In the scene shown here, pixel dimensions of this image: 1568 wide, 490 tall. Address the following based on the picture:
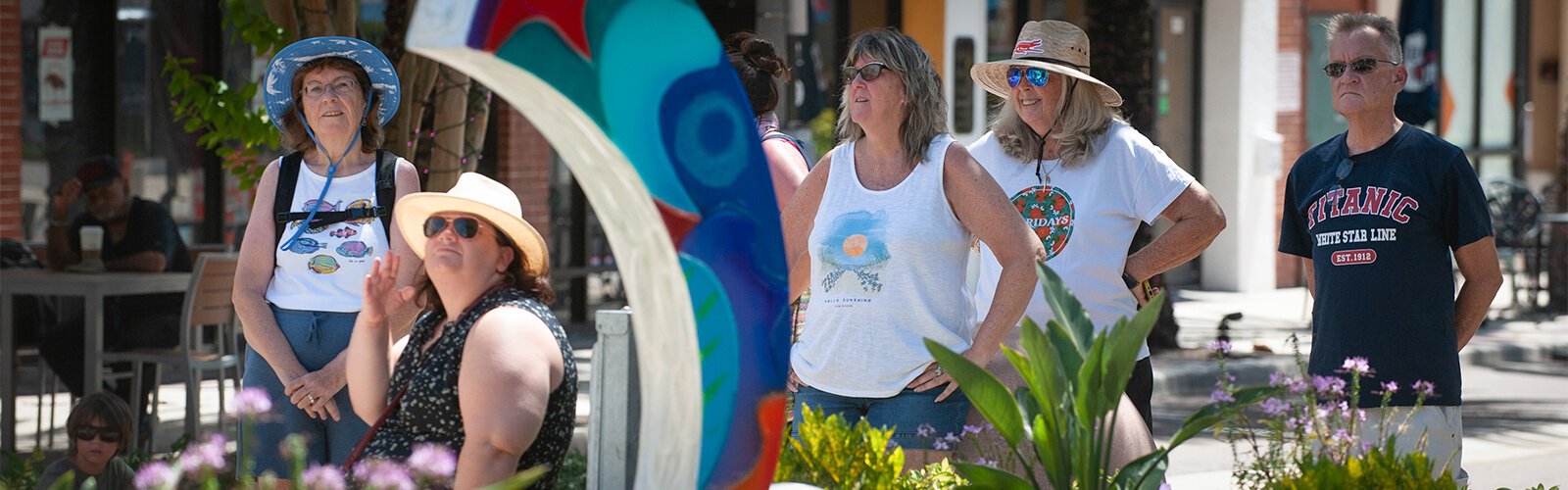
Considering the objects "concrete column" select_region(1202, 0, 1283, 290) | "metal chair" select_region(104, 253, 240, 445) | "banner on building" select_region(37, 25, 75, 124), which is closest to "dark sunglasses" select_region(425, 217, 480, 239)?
"metal chair" select_region(104, 253, 240, 445)

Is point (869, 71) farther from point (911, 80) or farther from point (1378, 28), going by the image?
point (1378, 28)

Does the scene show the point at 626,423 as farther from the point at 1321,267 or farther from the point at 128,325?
the point at 128,325

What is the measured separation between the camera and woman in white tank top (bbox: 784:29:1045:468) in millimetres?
4059

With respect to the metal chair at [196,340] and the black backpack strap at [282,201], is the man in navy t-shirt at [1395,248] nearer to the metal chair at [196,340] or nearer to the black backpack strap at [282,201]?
the black backpack strap at [282,201]

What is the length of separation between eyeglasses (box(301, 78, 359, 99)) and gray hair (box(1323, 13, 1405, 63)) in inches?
97.5

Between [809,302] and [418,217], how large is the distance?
1.05m

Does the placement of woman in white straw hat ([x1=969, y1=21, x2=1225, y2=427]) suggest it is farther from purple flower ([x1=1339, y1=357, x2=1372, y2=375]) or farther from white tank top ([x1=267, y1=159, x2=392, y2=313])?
white tank top ([x1=267, y1=159, x2=392, y2=313])

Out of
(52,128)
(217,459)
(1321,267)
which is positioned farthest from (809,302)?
(52,128)

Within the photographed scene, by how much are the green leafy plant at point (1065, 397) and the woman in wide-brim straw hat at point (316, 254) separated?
1.66 meters

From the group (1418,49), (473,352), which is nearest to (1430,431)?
(473,352)

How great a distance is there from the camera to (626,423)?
4621 millimetres

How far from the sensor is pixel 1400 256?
4.25 metres

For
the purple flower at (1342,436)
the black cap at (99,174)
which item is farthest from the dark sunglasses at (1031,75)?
the black cap at (99,174)

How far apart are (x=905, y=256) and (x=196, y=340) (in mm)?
4465
